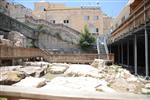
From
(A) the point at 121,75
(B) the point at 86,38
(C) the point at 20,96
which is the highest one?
(B) the point at 86,38

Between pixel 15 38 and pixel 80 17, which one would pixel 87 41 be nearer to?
pixel 80 17

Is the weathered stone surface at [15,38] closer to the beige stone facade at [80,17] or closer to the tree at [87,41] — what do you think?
the tree at [87,41]

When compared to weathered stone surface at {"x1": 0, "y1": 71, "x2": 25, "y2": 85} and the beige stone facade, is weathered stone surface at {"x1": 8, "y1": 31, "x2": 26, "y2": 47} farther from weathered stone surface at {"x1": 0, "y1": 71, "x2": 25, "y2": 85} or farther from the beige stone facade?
the beige stone facade

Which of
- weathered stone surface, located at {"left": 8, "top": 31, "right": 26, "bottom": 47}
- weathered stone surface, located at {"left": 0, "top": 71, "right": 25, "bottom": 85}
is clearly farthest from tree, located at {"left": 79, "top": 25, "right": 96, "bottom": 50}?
weathered stone surface, located at {"left": 0, "top": 71, "right": 25, "bottom": 85}

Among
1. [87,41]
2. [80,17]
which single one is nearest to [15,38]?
[87,41]

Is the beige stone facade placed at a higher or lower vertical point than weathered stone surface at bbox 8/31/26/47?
higher

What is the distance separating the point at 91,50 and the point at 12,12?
15.0 meters

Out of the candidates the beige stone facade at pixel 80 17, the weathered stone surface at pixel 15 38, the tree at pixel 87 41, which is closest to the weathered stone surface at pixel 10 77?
the weathered stone surface at pixel 15 38

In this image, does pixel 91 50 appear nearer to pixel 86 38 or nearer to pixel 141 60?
pixel 86 38

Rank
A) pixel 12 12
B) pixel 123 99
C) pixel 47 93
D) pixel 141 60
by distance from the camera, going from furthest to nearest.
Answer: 1. pixel 12 12
2. pixel 141 60
3. pixel 47 93
4. pixel 123 99

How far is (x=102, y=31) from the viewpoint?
40062 mm

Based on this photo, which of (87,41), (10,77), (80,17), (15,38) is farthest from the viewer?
(80,17)

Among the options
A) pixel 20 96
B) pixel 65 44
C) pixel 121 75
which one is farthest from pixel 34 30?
pixel 20 96

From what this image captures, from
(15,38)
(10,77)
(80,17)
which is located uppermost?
(80,17)
